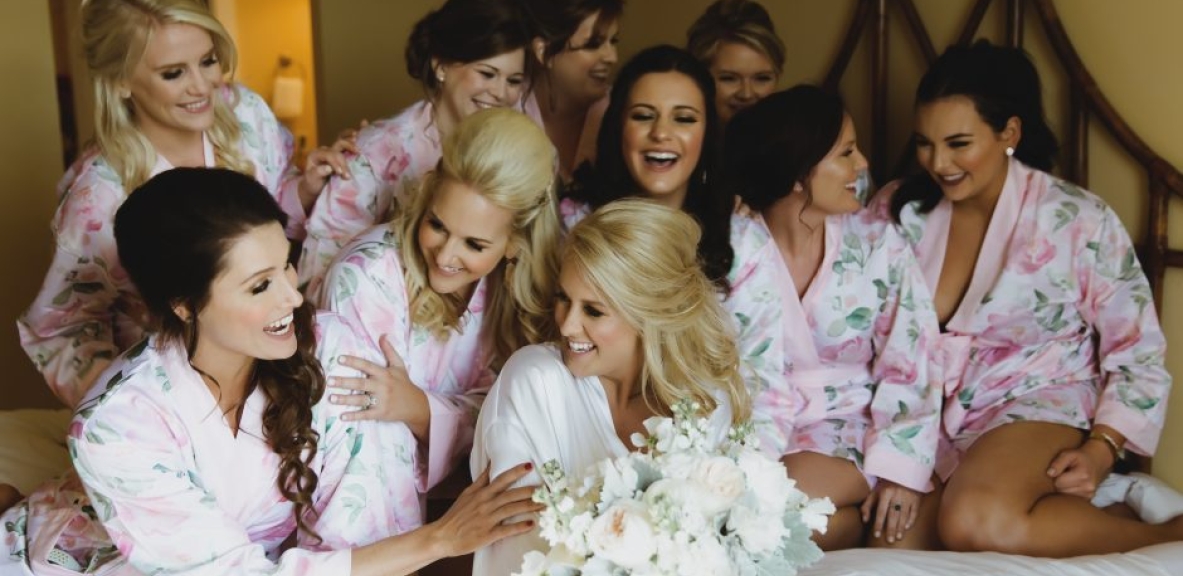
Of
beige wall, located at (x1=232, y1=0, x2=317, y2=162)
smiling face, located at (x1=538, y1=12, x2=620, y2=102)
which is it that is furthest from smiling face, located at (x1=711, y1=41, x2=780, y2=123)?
beige wall, located at (x1=232, y1=0, x2=317, y2=162)

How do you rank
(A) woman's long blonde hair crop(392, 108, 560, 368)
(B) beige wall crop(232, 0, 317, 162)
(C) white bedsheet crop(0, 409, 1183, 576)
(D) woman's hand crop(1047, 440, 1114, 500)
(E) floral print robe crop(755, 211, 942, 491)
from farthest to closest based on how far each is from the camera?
1. (B) beige wall crop(232, 0, 317, 162)
2. (E) floral print robe crop(755, 211, 942, 491)
3. (D) woman's hand crop(1047, 440, 1114, 500)
4. (A) woman's long blonde hair crop(392, 108, 560, 368)
5. (C) white bedsheet crop(0, 409, 1183, 576)

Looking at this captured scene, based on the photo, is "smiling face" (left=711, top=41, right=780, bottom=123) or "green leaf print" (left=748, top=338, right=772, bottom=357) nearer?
"green leaf print" (left=748, top=338, right=772, bottom=357)

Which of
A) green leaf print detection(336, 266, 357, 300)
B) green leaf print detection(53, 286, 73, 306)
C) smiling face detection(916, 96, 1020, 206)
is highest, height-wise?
smiling face detection(916, 96, 1020, 206)

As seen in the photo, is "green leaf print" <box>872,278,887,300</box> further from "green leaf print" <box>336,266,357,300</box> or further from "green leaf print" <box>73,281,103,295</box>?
"green leaf print" <box>73,281,103,295</box>

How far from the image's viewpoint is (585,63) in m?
2.98

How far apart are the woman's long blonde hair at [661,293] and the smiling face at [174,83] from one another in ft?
3.05

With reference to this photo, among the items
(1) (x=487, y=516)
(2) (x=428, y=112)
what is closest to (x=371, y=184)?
(2) (x=428, y=112)

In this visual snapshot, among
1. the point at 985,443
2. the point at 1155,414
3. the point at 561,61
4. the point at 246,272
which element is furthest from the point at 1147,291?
the point at 246,272

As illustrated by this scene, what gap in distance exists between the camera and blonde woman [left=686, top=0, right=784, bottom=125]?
10.1 ft

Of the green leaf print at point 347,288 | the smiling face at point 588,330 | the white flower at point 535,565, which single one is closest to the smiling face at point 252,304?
the green leaf print at point 347,288

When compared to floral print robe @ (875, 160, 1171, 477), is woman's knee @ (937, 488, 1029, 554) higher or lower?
lower

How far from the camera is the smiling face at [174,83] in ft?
8.15

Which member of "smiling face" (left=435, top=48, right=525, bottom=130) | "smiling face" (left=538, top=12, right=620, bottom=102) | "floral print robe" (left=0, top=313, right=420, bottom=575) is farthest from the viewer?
"smiling face" (left=538, top=12, right=620, bottom=102)

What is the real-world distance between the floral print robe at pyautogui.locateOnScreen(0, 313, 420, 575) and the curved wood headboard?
1.59 m
